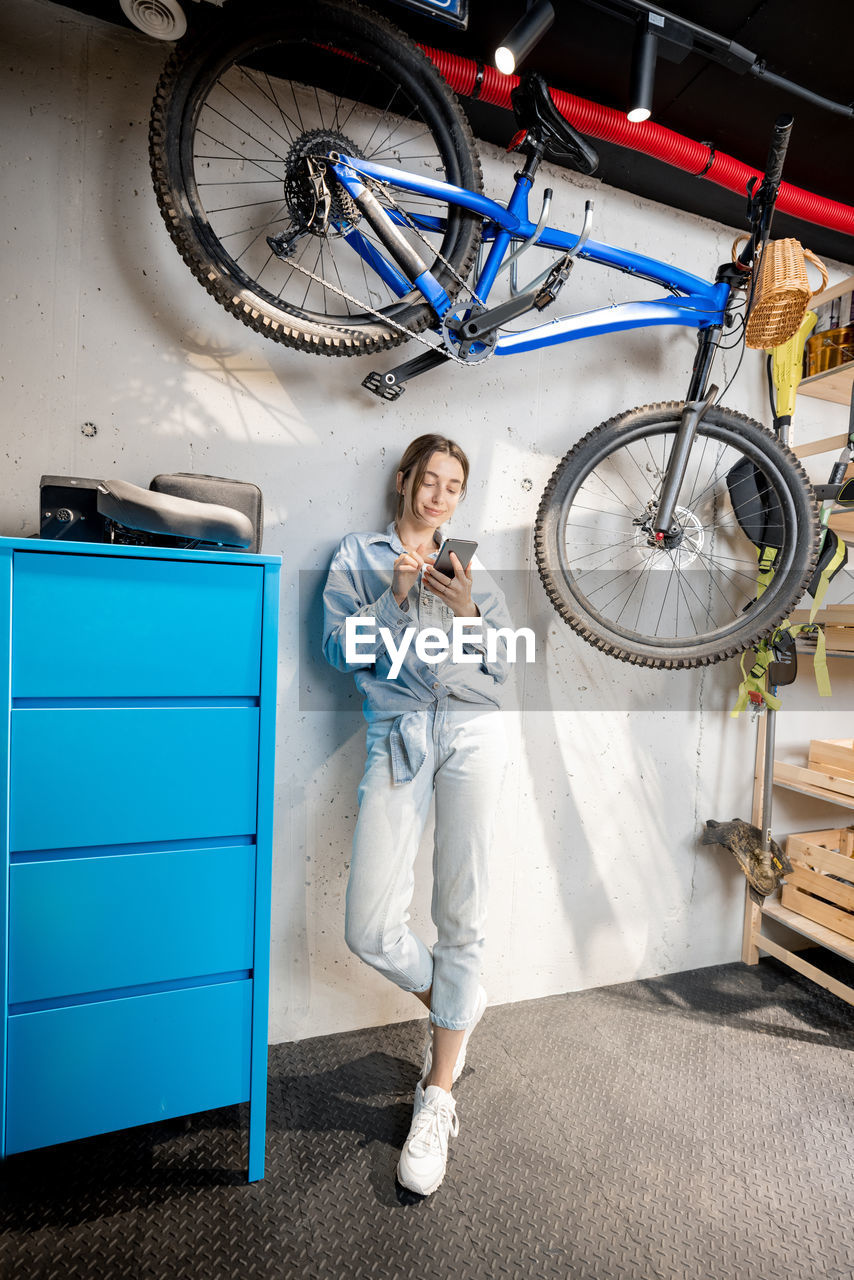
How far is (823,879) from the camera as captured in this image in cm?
201

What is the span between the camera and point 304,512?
5.52ft

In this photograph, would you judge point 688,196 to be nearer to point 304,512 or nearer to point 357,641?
point 304,512

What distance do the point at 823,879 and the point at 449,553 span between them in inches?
65.7

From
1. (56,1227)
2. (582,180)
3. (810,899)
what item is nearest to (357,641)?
(56,1227)

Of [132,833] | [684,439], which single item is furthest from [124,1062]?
[684,439]

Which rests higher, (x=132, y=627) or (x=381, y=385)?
(x=381, y=385)

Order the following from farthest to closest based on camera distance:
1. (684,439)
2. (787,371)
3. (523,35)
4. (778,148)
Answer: (787,371) → (684,439) → (778,148) → (523,35)

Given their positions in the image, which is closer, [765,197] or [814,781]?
[765,197]

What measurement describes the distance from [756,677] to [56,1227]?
2202 millimetres

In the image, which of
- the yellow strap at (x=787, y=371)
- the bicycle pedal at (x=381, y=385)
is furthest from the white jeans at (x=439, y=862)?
the yellow strap at (x=787, y=371)

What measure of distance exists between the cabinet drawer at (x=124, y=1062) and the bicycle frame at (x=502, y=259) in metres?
1.54

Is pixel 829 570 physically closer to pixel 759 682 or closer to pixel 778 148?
pixel 759 682

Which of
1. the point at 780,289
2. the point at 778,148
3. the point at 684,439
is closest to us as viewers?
the point at 778,148

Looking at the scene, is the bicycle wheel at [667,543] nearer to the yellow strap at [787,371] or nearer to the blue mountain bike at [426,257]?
the blue mountain bike at [426,257]
